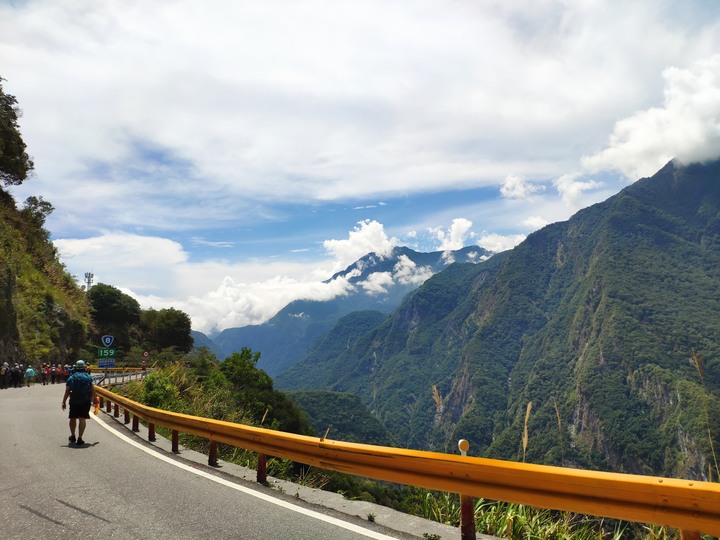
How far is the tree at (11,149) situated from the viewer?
37025mm

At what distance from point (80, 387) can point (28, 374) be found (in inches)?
972

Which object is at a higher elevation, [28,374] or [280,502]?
[280,502]

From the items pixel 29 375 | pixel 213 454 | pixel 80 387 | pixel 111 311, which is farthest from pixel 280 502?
pixel 111 311

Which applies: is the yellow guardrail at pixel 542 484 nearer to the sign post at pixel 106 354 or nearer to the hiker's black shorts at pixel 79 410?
the hiker's black shorts at pixel 79 410

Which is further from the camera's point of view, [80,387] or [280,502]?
[80,387]

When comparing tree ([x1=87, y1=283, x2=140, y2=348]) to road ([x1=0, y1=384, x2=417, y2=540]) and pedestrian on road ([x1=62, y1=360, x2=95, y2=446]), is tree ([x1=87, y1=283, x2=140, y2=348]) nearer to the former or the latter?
pedestrian on road ([x1=62, y1=360, x2=95, y2=446])

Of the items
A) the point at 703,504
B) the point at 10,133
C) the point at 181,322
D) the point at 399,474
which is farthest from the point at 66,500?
the point at 181,322

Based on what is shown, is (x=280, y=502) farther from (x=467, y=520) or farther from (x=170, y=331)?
(x=170, y=331)

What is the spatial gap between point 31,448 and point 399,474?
893 centimetres

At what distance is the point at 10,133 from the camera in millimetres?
38406

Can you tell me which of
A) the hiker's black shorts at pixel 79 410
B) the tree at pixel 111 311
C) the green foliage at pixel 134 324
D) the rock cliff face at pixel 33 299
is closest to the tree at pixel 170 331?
the green foliage at pixel 134 324

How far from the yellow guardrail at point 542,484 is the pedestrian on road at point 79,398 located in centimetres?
714

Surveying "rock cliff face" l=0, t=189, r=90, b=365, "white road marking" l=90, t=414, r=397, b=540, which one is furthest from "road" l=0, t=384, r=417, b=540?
"rock cliff face" l=0, t=189, r=90, b=365

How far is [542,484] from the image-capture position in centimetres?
345
